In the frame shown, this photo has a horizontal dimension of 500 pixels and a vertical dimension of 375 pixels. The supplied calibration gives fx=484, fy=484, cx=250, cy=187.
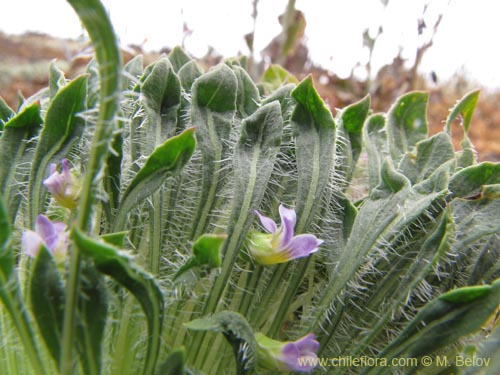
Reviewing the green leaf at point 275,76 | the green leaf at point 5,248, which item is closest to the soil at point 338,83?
the green leaf at point 275,76

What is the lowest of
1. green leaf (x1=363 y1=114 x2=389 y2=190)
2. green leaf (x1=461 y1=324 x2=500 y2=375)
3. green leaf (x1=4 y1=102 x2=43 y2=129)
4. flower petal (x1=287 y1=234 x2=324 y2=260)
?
green leaf (x1=461 y1=324 x2=500 y2=375)

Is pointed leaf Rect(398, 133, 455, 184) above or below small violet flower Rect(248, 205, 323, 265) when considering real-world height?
above

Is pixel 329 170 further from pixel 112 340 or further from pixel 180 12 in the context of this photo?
pixel 180 12

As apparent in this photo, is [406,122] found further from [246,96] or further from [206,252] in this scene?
[206,252]

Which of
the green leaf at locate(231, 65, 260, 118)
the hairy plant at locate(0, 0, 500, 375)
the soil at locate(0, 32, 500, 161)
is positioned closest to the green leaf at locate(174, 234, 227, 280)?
the hairy plant at locate(0, 0, 500, 375)

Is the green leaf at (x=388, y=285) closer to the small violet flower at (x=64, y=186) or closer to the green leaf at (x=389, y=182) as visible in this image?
the green leaf at (x=389, y=182)

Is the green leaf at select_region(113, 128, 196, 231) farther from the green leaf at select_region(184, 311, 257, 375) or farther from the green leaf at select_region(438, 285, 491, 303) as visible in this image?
the green leaf at select_region(438, 285, 491, 303)

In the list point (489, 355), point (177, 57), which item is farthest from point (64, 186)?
point (489, 355)
